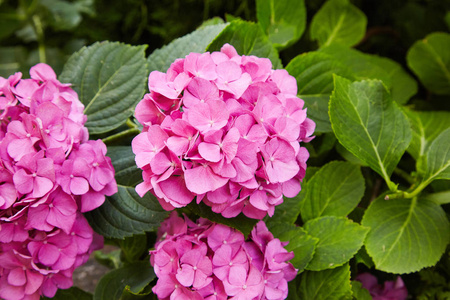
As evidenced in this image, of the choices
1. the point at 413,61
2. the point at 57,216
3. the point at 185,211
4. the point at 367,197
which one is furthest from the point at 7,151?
the point at 413,61

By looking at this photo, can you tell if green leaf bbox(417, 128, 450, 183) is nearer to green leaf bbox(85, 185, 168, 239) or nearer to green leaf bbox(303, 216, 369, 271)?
green leaf bbox(303, 216, 369, 271)

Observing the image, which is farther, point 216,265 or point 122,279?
point 122,279

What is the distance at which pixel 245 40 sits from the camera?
1.95 ft

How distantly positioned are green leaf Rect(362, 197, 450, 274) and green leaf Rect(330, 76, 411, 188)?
5cm

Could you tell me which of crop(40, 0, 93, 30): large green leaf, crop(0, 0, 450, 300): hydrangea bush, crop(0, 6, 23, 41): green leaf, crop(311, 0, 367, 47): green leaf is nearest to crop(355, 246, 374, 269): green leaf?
crop(0, 0, 450, 300): hydrangea bush

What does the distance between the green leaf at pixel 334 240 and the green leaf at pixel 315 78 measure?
0.47ft

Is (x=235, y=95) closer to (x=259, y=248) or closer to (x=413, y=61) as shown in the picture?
(x=259, y=248)

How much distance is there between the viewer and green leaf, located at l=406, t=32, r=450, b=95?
2.85 ft

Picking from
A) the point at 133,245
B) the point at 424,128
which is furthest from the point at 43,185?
the point at 424,128

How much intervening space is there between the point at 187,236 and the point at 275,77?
210mm

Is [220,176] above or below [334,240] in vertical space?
above

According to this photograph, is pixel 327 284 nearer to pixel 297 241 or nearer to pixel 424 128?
pixel 297 241

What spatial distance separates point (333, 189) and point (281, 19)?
0.31 metres

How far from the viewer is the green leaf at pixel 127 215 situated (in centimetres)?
54
